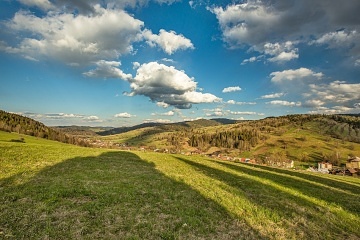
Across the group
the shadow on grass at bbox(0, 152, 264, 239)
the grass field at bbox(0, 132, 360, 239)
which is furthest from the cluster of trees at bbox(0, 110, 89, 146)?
the shadow on grass at bbox(0, 152, 264, 239)

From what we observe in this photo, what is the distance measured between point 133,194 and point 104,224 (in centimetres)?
425

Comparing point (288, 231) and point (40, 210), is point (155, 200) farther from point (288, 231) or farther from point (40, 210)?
point (288, 231)

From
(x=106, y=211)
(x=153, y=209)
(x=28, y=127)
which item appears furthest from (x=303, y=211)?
(x=28, y=127)

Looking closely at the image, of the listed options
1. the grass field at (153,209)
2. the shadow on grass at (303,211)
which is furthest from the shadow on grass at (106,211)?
the shadow on grass at (303,211)

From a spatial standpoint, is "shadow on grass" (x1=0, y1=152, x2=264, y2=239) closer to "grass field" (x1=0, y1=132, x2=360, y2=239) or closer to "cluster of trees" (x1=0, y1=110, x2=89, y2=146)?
"grass field" (x1=0, y1=132, x2=360, y2=239)

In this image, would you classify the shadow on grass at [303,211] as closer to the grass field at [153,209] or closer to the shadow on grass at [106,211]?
the grass field at [153,209]

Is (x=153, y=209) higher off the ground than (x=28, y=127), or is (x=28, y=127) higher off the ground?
(x=28, y=127)

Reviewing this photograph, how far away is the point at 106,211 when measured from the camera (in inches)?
430

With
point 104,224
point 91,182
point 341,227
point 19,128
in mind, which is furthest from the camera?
point 19,128

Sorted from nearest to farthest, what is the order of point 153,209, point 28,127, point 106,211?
point 106,211 → point 153,209 → point 28,127

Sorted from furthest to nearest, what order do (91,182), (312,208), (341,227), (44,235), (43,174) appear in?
(43,174), (91,182), (312,208), (341,227), (44,235)

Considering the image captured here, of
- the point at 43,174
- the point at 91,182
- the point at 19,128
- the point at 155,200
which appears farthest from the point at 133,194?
the point at 19,128

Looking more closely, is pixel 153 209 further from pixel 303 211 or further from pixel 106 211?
pixel 303 211

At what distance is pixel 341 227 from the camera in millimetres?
12117
